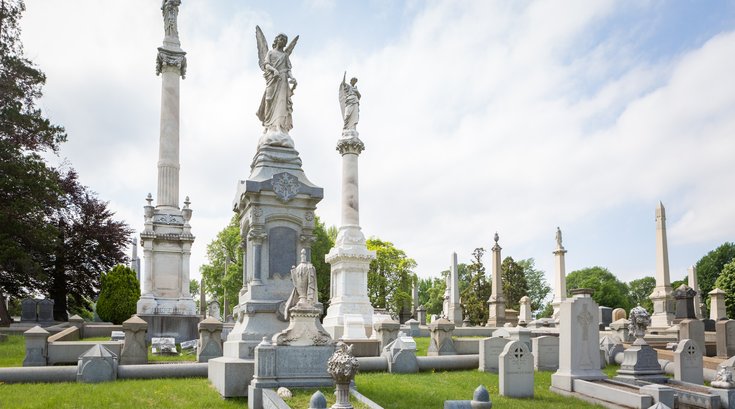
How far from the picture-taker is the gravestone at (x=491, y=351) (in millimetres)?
15555

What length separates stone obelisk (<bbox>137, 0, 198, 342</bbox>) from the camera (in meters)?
25.0

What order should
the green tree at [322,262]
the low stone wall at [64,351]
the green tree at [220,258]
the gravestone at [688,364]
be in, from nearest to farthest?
the gravestone at [688,364] → the low stone wall at [64,351] → the green tree at [322,262] → the green tree at [220,258]

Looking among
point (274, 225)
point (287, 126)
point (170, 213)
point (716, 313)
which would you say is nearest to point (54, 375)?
point (274, 225)

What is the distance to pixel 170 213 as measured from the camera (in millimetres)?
26938

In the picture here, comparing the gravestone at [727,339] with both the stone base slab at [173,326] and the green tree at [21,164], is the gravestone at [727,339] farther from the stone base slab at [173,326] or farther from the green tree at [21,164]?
the green tree at [21,164]

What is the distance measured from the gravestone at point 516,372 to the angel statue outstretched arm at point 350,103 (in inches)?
690

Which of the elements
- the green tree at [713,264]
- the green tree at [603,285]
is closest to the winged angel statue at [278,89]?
the green tree at [713,264]

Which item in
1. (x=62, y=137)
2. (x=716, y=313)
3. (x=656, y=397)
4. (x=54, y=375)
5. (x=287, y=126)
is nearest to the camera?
(x=656, y=397)

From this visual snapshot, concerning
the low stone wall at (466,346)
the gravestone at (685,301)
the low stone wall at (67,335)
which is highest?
the gravestone at (685,301)

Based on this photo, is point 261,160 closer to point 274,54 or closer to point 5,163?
point 274,54

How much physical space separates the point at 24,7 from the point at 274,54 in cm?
1761

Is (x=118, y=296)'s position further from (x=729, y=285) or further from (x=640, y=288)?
(x=640, y=288)

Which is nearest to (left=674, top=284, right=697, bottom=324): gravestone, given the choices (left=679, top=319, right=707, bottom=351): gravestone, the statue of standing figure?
(left=679, top=319, right=707, bottom=351): gravestone

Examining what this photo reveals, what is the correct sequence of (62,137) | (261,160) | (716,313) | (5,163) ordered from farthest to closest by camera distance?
1. (716,313)
2. (62,137)
3. (5,163)
4. (261,160)
